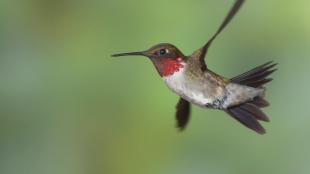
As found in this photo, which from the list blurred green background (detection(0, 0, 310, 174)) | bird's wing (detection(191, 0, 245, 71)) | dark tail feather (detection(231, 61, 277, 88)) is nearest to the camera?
bird's wing (detection(191, 0, 245, 71))

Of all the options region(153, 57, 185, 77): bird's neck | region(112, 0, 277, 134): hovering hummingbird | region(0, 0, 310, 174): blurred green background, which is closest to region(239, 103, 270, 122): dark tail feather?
region(112, 0, 277, 134): hovering hummingbird

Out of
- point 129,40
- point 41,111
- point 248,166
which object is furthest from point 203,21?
point 41,111

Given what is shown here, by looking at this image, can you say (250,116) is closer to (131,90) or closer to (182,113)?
(182,113)

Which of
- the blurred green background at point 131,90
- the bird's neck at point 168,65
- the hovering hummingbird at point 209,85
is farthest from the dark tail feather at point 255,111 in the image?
the blurred green background at point 131,90

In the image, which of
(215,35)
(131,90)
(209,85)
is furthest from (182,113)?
(131,90)

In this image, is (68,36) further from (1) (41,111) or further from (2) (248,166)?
(2) (248,166)

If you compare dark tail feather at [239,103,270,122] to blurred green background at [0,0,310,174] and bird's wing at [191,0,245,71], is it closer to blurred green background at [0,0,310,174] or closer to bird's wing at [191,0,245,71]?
bird's wing at [191,0,245,71]
